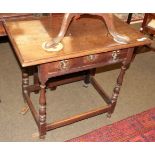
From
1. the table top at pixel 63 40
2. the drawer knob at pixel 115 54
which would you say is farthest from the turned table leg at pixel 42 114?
the drawer knob at pixel 115 54

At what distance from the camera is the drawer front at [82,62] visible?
1499 millimetres

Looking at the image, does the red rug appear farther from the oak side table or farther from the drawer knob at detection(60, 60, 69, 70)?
the drawer knob at detection(60, 60, 69, 70)

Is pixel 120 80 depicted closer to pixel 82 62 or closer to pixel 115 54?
pixel 115 54

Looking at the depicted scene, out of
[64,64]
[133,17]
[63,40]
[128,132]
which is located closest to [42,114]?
[64,64]

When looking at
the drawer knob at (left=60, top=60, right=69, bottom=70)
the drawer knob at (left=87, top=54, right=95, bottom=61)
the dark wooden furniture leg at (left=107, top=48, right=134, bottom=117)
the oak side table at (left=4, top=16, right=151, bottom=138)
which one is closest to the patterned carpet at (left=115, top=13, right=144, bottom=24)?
the oak side table at (left=4, top=16, right=151, bottom=138)

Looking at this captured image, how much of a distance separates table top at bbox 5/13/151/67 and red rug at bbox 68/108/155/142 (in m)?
0.79

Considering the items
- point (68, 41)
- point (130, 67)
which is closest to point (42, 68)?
point (68, 41)

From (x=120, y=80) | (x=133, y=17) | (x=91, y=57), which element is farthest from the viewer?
(x=133, y=17)

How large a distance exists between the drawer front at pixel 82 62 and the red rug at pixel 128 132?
0.65m

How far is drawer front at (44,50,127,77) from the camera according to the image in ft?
4.92

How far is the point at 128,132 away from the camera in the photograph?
81.1 inches

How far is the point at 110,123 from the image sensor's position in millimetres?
2137

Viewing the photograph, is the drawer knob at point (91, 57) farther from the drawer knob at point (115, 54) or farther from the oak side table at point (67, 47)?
the drawer knob at point (115, 54)

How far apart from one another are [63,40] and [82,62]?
19cm
